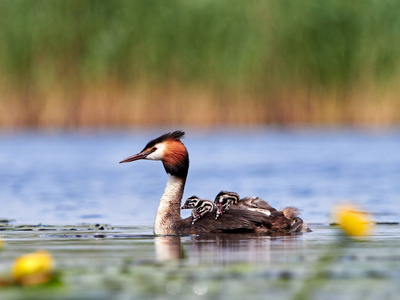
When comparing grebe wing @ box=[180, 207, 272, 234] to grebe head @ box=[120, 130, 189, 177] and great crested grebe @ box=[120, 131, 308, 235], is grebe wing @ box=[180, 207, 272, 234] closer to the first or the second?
great crested grebe @ box=[120, 131, 308, 235]

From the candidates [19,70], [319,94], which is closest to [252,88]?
[319,94]

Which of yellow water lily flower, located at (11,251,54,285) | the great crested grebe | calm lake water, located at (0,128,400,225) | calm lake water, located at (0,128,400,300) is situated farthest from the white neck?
yellow water lily flower, located at (11,251,54,285)

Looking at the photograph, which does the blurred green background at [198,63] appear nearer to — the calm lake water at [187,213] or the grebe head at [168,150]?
the calm lake water at [187,213]

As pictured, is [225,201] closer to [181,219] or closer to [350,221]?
[181,219]

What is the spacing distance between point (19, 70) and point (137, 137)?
9.82 ft

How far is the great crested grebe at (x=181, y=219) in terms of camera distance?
781 centimetres

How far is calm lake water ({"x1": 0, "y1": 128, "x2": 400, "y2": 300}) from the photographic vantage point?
4.88 m

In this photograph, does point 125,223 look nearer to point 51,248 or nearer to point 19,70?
point 51,248

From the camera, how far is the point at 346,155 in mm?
18406

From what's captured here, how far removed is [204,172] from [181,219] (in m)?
7.40

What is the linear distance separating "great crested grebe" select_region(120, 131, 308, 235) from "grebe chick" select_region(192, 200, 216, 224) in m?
0.03

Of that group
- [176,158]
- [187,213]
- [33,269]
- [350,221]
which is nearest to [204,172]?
[187,213]

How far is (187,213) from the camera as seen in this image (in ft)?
34.1

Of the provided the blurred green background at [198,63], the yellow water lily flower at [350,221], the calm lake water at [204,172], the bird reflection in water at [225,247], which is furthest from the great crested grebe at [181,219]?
the blurred green background at [198,63]
